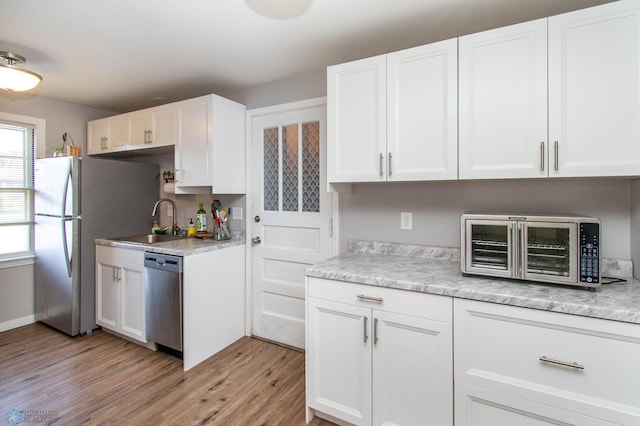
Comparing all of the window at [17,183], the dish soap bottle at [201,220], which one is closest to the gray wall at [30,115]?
the window at [17,183]

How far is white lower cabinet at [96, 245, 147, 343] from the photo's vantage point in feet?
8.82

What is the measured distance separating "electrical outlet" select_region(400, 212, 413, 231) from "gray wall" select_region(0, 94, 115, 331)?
3.65 m

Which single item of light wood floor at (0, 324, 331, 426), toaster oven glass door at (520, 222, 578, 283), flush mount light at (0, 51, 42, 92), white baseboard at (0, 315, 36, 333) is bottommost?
light wood floor at (0, 324, 331, 426)

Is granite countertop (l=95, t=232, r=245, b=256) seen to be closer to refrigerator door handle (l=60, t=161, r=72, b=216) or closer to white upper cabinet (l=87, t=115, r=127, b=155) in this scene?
refrigerator door handle (l=60, t=161, r=72, b=216)

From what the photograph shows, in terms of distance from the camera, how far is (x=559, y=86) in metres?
1.48

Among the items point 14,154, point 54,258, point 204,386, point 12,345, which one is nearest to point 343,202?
point 204,386

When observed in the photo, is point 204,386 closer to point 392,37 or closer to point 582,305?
point 582,305

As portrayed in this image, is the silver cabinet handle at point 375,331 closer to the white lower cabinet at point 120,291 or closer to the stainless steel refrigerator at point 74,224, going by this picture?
the white lower cabinet at point 120,291

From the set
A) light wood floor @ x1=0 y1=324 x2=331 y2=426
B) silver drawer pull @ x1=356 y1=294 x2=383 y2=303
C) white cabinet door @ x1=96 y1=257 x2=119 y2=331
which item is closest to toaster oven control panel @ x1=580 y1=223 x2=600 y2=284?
silver drawer pull @ x1=356 y1=294 x2=383 y2=303

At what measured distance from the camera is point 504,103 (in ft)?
5.21

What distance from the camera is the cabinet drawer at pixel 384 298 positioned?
59.1 inches

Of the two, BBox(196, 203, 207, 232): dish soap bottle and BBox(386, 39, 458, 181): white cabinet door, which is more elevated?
BBox(386, 39, 458, 181): white cabinet door

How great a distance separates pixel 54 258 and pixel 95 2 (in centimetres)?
249

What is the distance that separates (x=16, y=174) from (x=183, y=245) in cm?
212
